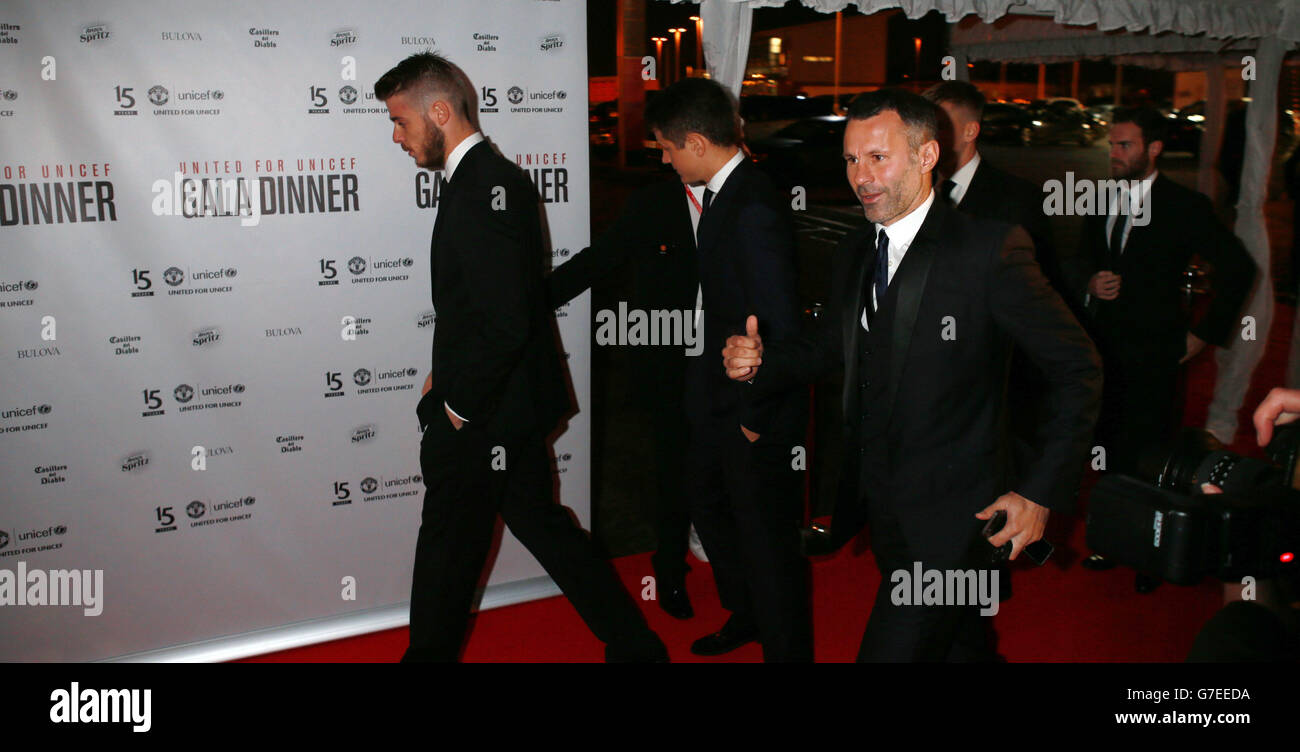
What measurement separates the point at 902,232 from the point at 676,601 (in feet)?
6.38

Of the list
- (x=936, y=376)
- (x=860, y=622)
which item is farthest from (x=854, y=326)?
(x=860, y=622)

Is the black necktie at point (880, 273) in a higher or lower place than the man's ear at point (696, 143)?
lower

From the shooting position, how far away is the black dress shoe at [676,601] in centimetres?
368

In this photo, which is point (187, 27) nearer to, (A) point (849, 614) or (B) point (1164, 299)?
(A) point (849, 614)

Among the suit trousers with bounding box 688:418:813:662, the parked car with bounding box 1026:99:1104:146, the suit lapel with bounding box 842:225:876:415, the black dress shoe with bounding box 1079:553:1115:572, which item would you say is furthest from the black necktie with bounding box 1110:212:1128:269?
the parked car with bounding box 1026:99:1104:146

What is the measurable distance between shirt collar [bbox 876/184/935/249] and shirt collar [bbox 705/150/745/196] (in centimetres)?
78

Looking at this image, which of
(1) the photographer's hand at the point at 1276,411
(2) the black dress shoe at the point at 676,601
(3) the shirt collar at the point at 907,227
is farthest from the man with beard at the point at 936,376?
(2) the black dress shoe at the point at 676,601

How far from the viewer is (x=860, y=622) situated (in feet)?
11.9

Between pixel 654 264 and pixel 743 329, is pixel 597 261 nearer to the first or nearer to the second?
pixel 654 264

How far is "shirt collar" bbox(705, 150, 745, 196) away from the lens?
9.68 feet

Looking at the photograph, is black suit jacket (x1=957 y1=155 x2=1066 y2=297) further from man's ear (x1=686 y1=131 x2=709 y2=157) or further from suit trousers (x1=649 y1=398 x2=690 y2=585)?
suit trousers (x1=649 y1=398 x2=690 y2=585)

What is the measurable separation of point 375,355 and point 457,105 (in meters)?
1.07

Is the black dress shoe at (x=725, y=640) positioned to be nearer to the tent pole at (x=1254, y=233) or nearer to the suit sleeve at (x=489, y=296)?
the suit sleeve at (x=489, y=296)

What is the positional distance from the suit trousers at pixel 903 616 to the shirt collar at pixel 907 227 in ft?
2.12
